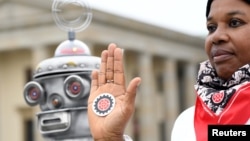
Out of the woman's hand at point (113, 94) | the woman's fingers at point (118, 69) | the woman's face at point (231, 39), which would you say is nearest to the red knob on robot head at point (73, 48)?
the woman's hand at point (113, 94)

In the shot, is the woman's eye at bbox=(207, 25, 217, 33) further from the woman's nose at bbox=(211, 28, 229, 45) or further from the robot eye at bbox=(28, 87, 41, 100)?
the robot eye at bbox=(28, 87, 41, 100)

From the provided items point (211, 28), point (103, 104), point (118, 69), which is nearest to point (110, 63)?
point (118, 69)

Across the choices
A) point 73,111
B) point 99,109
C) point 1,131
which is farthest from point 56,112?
point 1,131

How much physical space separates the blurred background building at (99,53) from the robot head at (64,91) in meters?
42.2

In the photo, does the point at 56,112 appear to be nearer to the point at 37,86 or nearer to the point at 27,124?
the point at 37,86

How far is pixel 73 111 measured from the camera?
17.3ft

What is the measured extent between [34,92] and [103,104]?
2.33 m

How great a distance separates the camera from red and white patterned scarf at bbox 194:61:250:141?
276 centimetres

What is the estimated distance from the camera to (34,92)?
18.2ft

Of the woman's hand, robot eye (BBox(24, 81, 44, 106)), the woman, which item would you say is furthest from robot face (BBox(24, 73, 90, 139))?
the woman

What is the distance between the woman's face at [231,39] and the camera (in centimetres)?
294

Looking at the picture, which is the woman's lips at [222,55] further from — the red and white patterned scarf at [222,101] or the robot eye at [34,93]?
the robot eye at [34,93]

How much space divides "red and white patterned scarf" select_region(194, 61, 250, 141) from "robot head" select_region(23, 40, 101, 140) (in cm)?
236

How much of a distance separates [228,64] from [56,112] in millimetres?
2527
